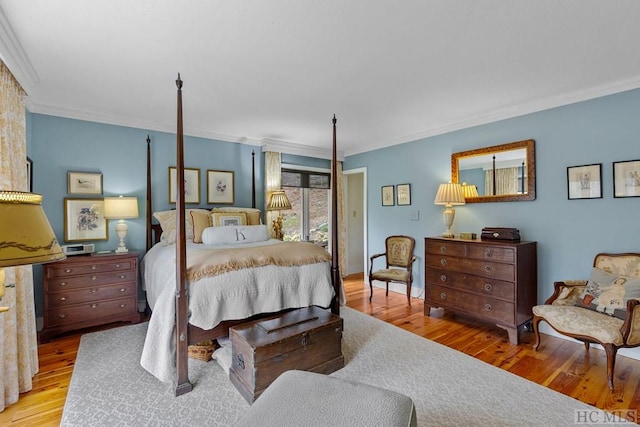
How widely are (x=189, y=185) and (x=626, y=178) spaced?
15.9 ft

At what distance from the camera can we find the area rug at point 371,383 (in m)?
1.90

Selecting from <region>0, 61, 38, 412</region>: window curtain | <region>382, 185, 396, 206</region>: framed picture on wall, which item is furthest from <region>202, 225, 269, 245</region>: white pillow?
<region>382, 185, 396, 206</region>: framed picture on wall

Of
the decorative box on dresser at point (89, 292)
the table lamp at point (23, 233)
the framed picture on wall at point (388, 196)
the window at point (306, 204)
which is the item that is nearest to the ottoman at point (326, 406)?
the table lamp at point (23, 233)

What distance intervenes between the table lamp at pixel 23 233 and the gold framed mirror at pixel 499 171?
13.0 feet

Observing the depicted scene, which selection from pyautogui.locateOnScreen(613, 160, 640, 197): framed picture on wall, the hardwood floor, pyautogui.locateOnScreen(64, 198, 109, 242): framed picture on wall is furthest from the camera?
pyautogui.locateOnScreen(64, 198, 109, 242): framed picture on wall

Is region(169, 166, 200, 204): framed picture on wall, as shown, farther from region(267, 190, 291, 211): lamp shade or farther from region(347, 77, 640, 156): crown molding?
region(347, 77, 640, 156): crown molding

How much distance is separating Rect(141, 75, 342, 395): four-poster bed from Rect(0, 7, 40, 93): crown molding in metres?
1.03

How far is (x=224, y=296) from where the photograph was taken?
7.56 feet

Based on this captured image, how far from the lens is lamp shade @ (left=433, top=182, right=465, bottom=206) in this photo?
12.3ft

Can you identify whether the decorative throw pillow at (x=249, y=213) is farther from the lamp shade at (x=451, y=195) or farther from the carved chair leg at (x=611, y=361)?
the carved chair leg at (x=611, y=361)

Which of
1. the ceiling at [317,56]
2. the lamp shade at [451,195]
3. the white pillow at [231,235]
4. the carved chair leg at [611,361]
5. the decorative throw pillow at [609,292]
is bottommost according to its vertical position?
the carved chair leg at [611,361]

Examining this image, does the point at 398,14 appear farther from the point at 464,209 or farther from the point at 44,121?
the point at 44,121

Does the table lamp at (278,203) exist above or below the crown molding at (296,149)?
below

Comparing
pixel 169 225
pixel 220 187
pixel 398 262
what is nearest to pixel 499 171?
pixel 398 262
